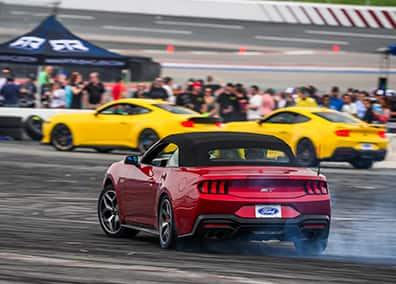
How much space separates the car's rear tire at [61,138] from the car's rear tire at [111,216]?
13686 mm

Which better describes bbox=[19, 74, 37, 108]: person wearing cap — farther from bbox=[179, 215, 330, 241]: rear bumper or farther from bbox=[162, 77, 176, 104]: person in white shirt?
bbox=[179, 215, 330, 241]: rear bumper

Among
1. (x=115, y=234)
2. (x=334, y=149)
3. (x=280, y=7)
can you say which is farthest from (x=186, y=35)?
(x=115, y=234)

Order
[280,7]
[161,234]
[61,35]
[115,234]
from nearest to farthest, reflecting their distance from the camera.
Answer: [161,234] → [115,234] → [61,35] → [280,7]

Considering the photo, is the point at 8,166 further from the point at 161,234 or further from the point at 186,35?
the point at 186,35

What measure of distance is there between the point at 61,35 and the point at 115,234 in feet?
65.8


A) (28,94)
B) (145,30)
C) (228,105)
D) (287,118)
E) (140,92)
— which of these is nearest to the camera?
(287,118)

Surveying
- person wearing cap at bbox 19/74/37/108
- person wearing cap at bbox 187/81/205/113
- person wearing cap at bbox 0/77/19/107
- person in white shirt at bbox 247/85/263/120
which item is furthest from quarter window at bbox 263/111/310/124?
person wearing cap at bbox 19/74/37/108

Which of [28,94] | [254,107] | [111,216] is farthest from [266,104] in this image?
[111,216]

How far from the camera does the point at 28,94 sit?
32.3 metres

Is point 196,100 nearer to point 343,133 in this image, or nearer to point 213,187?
point 343,133

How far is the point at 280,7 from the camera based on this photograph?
142ft

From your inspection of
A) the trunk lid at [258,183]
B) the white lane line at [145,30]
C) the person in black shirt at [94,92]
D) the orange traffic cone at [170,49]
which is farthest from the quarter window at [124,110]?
the white lane line at [145,30]

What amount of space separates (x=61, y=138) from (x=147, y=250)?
15.9 metres

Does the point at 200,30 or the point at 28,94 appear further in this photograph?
the point at 200,30
